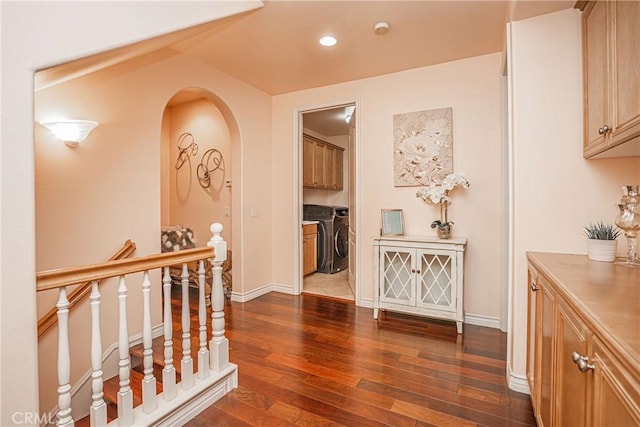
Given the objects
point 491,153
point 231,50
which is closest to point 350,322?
point 491,153

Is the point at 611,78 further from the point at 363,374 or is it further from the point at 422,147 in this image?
the point at 363,374

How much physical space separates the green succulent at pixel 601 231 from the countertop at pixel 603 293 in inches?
5.2

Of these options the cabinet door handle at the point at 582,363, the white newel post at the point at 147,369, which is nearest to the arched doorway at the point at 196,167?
the white newel post at the point at 147,369

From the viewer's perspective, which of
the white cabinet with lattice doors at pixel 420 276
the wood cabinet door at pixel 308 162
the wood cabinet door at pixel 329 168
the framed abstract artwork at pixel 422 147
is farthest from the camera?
the wood cabinet door at pixel 329 168

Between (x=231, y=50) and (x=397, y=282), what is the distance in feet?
8.90

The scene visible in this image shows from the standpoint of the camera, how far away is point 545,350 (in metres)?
1.42

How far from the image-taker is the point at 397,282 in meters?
3.11

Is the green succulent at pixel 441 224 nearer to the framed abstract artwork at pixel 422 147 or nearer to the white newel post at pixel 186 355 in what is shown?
the framed abstract artwork at pixel 422 147

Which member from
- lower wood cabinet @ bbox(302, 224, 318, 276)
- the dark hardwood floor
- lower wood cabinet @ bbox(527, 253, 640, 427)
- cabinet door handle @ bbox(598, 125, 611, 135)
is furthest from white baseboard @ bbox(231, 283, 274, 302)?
cabinet door handle @ bbox(598, 125, 611, 135)

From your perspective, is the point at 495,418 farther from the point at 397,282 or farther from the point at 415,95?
the point at 415,95

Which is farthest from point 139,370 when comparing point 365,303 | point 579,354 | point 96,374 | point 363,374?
point 579,354

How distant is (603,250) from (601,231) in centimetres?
11

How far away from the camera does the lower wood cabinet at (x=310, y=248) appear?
4.76m

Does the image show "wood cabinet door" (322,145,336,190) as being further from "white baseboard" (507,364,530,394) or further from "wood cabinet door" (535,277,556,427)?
"wood cabinet door" (535,277,556,427)
